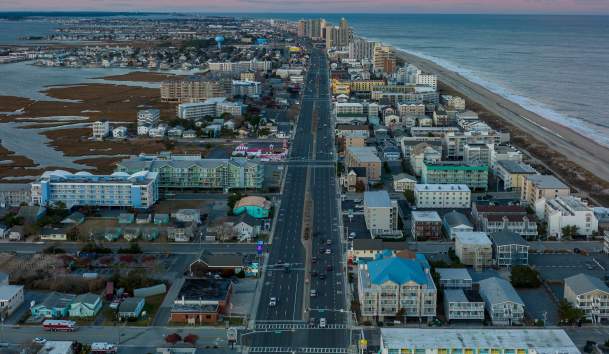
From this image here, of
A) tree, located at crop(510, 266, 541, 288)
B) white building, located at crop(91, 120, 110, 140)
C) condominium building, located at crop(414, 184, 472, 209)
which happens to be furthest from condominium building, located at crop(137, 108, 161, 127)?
tree, located at crop(510, 266, 541, 288)

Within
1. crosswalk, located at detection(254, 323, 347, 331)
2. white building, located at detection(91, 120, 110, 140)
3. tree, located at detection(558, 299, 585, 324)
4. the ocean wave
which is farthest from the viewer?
white building, located at detection(91, 120, 110, 140)

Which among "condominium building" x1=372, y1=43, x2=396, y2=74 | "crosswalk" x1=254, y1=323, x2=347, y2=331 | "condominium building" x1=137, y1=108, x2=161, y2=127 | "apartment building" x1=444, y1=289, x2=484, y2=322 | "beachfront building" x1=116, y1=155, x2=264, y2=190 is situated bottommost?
"crosswalk" x1=254, y1=323, x2=347, y2=331

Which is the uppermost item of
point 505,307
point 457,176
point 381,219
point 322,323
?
point 457,176

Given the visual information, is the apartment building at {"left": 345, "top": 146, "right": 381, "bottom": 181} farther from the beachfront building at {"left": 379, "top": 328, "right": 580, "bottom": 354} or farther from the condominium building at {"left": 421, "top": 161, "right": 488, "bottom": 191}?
the beachfront building at {"left": 379, "top": 328, "right": 580, "bottom": 354}

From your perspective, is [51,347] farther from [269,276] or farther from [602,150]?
[602,150]

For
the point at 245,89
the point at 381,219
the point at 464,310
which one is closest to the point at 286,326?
the point at 464,310

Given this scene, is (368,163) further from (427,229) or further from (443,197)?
(427,229)

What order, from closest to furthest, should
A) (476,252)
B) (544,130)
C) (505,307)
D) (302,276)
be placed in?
1. (505,307)
2. (302,276)
3. (476,252)
4. (544,130)

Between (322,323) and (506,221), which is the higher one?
(506,221)
